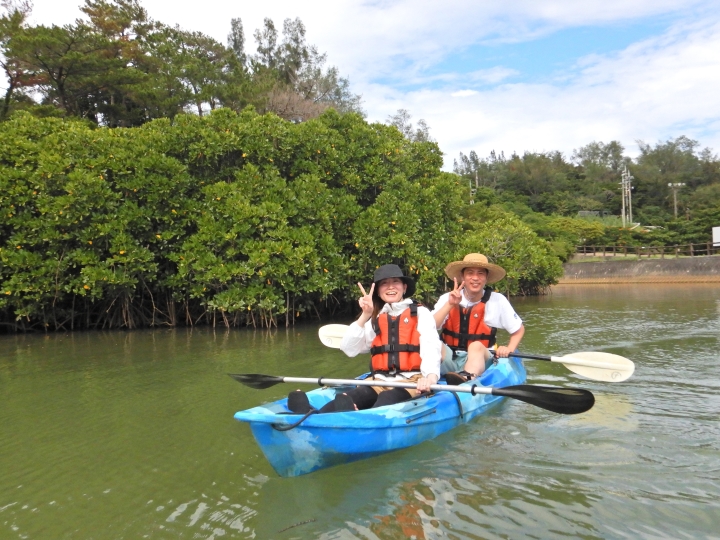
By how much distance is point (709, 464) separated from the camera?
452 cm

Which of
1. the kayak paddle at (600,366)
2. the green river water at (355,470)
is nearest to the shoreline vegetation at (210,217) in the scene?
the green river water at (355,470)

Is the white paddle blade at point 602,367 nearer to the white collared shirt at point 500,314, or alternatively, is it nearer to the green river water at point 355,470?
the green river water at point 355,470

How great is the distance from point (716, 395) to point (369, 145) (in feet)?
34.5

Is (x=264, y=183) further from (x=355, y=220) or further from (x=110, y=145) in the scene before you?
(x=110, y=145)

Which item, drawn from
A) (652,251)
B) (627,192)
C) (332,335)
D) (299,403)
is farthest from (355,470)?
(627,192)

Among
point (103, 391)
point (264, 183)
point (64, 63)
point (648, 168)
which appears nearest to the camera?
point (103, 391)

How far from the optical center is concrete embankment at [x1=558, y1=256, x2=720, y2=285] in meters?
30.5

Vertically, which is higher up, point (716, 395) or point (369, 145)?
point (369, 145)

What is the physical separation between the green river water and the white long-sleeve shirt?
64 centimetres

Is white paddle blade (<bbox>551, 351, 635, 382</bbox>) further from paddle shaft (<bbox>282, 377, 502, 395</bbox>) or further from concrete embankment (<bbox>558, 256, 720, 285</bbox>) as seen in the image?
concrete embankment (<bbox>558, 256, 720, 285</bbox>)

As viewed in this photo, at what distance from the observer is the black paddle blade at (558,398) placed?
469 cm

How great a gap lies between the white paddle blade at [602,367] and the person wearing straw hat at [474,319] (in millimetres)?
633

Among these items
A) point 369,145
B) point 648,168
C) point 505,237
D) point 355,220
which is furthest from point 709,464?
point 648,168

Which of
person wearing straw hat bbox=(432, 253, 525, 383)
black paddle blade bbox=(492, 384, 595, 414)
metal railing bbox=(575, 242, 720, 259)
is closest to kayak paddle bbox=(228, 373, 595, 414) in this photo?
black paddle blade bbox=(492, 384, 595, 414)
